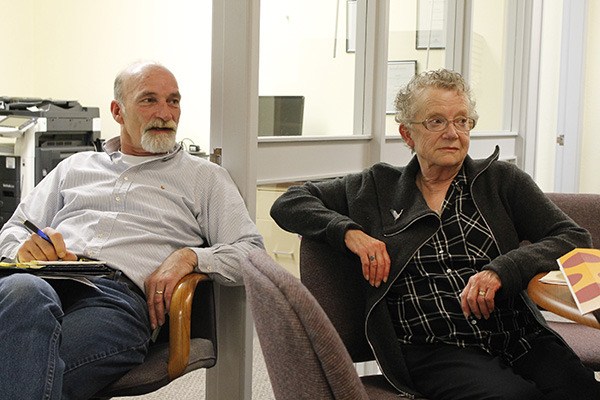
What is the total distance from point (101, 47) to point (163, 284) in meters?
5.73

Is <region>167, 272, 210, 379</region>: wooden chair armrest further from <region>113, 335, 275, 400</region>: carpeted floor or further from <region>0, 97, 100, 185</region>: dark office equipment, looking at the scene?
<region>0, 97, 100, 185</region>: dark office equipment

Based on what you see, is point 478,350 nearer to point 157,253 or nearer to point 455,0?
point 157,253

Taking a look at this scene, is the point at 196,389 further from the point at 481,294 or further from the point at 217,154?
the point at 481,294

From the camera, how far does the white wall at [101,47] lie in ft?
22.0

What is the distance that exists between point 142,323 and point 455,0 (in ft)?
8.72

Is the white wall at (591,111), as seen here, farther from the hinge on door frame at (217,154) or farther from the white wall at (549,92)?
the hinge on door frame at (217,154)

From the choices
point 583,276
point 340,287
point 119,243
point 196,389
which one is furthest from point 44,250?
point 583,276

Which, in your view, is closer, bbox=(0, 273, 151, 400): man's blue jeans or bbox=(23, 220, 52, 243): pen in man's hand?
bbox=(0, 273, 151, 400): man's blue jeans

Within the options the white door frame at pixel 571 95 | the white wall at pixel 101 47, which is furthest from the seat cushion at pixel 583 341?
the white wall at pixel 101 47

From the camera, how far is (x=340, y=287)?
6.70 feet

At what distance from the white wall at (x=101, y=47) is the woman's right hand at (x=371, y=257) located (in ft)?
15.6

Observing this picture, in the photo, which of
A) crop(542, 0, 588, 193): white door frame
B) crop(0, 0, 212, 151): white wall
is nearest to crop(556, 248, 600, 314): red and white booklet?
crop(542, 0, 588, 193): white door frame

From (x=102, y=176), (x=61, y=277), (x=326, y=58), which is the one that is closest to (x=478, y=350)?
(x=61, y=277)

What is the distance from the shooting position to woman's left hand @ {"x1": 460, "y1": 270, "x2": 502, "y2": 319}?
186 cm
